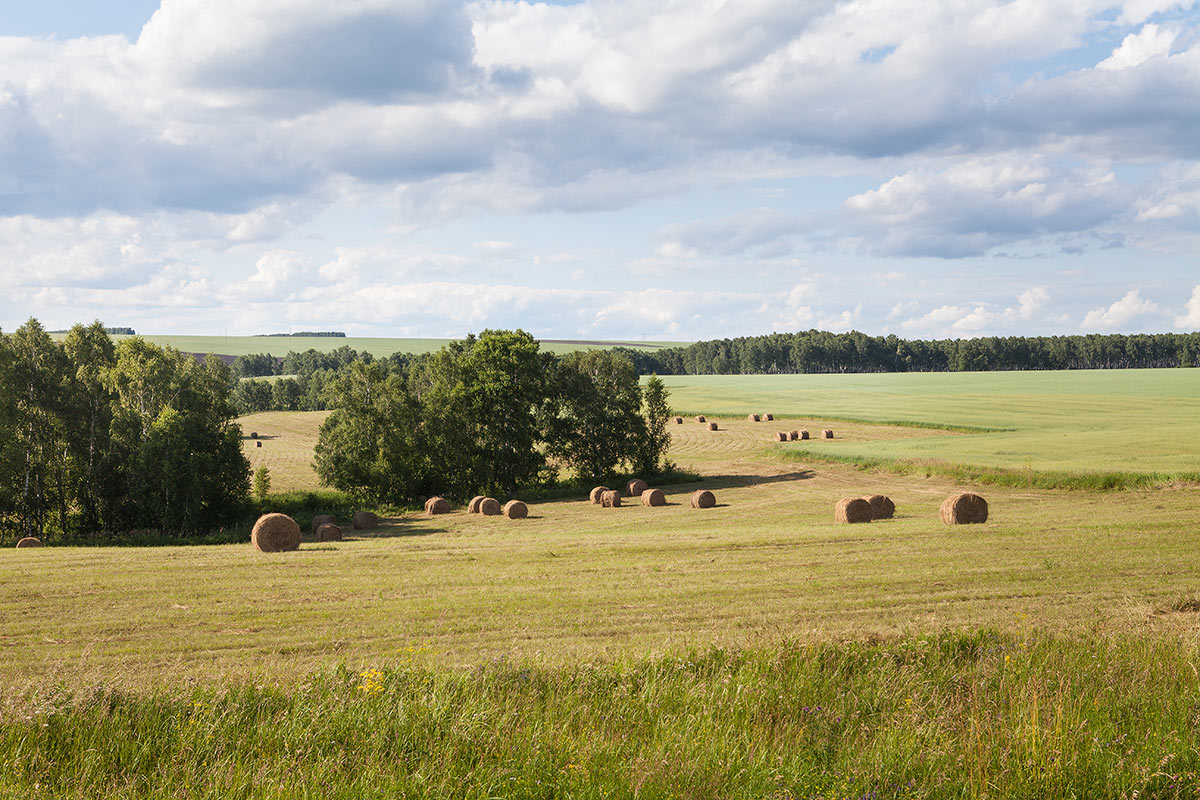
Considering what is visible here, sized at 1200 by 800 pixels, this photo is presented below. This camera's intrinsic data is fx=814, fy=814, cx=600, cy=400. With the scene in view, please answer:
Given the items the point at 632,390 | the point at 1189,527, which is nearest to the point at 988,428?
the point at 632,390

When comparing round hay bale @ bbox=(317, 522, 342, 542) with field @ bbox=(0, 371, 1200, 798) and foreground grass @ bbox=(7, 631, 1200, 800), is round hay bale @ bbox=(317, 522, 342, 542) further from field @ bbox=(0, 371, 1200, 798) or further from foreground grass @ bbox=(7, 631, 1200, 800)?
foreground grass @ bbox=(7, 631, 1200, 800)

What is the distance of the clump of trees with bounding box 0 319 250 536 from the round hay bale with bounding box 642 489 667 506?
84.3 feet

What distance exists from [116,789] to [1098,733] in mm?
8587

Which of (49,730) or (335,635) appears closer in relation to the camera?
(49,730)

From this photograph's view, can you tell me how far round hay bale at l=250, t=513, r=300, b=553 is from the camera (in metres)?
33.4

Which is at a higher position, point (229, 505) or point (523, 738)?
point (523, 738)

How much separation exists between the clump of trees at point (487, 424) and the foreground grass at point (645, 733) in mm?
49168

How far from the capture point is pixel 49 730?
763cm

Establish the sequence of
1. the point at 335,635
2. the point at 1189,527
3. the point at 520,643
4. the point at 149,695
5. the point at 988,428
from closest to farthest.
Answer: the point at 149,695 → the point at 520,643 → the point at 335,635 → the point at 1189,527 → the point at 988,428

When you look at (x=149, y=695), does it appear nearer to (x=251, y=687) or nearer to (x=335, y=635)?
(x=251, y=687)

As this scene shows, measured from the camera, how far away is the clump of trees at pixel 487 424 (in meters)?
57.5

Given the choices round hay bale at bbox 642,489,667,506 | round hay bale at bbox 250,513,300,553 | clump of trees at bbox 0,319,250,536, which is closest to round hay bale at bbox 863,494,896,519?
round hay bale at bbox 642,489,667,506

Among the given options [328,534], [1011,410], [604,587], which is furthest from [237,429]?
[1011,410]

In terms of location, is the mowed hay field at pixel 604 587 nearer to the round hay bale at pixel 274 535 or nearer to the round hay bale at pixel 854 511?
the round hay bale at pixel 274 535
